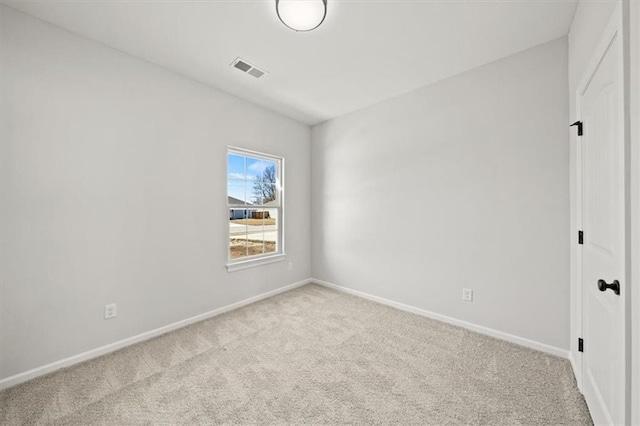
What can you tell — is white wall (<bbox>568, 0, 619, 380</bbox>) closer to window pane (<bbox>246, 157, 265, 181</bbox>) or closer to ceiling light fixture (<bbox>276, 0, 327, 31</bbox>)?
ceiling light fixture (<bbox>276, 0, 327, 31</bbox>)

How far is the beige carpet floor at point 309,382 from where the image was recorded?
1.56m

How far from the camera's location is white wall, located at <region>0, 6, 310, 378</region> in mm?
1854

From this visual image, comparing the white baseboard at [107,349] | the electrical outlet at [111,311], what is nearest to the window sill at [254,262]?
the white baseboard at [107,349]

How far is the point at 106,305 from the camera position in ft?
7.38

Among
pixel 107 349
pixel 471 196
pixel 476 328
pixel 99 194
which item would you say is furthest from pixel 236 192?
pixel 476 328

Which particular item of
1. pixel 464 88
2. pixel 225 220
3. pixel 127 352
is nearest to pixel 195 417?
pixel 127 352

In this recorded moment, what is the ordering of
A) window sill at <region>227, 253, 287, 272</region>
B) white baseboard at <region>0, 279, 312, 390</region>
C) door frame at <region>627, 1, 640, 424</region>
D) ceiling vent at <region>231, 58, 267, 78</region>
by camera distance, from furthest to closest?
window sill at <region>227, 253, 287, 272</region> < ceiling vent at <region>231, 58, 267, 78</region> < white baseboard at <region>0, 279, 312, 390</region> < door frame at <region>627, 1, 640, 424</region>

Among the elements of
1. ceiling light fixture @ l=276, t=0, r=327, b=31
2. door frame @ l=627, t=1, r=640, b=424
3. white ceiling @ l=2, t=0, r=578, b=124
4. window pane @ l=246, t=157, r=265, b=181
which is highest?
white ceiling @ l=2, t=0, r=578, b=124

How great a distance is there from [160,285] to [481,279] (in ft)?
10.8

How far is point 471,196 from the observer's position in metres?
2.65

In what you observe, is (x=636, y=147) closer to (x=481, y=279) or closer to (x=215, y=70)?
(x=481, y=279)

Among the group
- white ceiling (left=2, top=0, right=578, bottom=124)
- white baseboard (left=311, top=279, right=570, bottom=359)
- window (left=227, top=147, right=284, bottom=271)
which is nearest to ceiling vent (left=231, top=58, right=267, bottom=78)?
white ceiling (left=2, top=0, right=578, bottom=124)

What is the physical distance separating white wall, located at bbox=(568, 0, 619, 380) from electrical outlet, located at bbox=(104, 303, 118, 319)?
3.73 meters

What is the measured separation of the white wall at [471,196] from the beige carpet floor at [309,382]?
1.71ft
